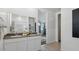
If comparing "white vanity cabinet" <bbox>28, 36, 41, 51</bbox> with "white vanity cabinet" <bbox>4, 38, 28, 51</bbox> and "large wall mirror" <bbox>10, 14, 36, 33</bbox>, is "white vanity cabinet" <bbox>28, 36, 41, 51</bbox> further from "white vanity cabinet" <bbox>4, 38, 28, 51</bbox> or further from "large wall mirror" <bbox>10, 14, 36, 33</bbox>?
"large wall mirror" <bbox>10, 14, 36, 33</bbox>

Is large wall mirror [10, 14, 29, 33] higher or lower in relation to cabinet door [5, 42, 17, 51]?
higher

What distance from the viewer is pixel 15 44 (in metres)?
2.92

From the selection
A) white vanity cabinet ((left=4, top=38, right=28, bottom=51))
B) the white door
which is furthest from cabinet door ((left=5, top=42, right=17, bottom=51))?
the white door

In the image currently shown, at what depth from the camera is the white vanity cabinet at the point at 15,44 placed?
266 cm

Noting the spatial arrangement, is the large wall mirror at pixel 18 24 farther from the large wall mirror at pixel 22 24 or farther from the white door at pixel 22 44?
the white door at pixel 22 44

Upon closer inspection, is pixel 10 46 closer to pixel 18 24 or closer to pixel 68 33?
pixel 18 24

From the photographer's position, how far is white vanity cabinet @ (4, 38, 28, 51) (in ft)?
8.73

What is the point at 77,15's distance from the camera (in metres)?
2.38

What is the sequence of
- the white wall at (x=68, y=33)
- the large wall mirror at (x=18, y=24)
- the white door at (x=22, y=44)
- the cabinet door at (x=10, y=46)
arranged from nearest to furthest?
the white wall at (x=68, y=33)
the cabinet door at (x=10, y=46)
the white door at (x=22, y=44)
the large wall mirror at (x=18, y=24)

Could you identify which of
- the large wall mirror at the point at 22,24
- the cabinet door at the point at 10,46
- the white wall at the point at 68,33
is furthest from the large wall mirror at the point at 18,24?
the white wall at the point at 68,33

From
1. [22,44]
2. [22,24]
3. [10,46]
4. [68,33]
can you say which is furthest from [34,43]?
[68,33]

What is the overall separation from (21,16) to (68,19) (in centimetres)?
209

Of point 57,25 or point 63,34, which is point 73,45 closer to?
point 63,34

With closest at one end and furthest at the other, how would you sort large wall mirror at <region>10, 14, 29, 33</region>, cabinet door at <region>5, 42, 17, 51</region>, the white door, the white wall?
the white wall → cabinet door at <region>5, 42, 17, 51</region> → the white door → large wall mirror at <region>10, 14, 29, 33</region>
